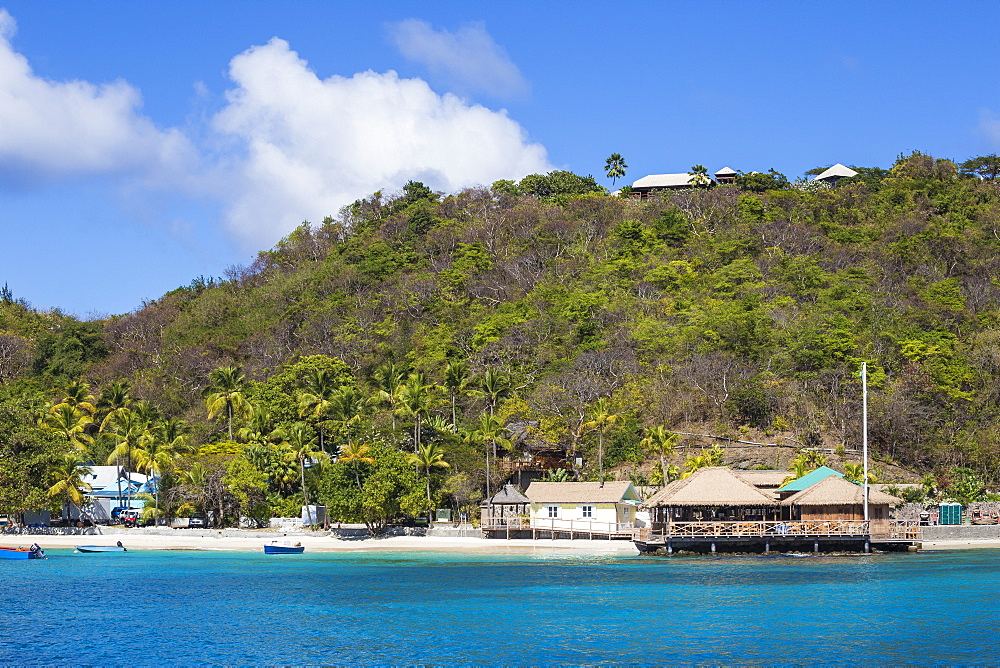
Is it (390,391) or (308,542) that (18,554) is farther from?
(390,391)

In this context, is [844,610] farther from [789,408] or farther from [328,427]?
[328,427]

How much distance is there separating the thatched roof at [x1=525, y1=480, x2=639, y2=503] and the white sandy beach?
6.95 ft

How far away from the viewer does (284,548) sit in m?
49.5

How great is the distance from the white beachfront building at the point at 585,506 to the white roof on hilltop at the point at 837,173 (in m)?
67.9

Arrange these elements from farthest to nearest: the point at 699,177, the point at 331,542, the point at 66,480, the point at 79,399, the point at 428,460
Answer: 1. the point at 699,177
2. the point at 79,399
3. the point at 66,480
4. the point at 428,460
5. the point at 331,542

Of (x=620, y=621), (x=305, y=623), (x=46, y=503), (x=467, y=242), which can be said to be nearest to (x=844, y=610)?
(x=620, y=621)

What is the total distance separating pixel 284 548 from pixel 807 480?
25.0 meters

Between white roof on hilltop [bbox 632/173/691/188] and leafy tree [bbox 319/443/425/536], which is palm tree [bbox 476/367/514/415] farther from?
white roof on hilltop [bbox 632/173/691/188]

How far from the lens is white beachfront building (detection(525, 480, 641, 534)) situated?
169ft

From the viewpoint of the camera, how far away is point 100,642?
91.3ft

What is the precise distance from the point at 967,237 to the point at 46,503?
67623 mm

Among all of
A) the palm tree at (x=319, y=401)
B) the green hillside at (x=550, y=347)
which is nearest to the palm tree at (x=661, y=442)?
the green hillside at (x=550, y=347)

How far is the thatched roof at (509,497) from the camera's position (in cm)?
5366

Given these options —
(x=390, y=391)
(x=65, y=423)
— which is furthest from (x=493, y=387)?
(x=65, y=423)
